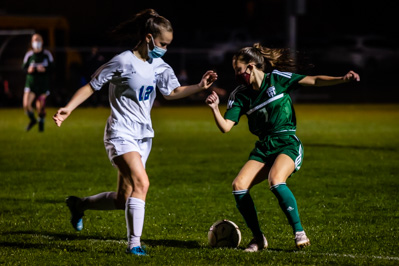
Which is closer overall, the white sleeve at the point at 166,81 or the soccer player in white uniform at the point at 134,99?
the soccer player in white uniform at the point at 134,99

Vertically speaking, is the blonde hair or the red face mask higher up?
the blonde hair

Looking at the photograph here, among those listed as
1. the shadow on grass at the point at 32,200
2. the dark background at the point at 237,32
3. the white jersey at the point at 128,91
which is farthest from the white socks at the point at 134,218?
the dark background at the point at 237,32

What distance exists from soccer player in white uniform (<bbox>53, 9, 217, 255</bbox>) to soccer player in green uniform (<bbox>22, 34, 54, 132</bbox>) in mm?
12222

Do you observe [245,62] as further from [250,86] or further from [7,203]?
[7,203]

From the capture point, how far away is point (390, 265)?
568 cm

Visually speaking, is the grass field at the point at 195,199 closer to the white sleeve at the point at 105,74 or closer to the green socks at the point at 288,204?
the green socks at the point at 288,204

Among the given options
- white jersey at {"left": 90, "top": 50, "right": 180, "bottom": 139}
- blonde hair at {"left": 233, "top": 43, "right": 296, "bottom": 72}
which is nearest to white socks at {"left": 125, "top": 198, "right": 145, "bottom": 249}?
white jersey at {"left": 90, "top": 50, "right": 180, "bottom": 139}

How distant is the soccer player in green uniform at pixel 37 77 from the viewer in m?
18.2

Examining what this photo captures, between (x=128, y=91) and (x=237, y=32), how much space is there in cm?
3801

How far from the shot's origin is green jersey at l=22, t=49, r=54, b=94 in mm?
18188

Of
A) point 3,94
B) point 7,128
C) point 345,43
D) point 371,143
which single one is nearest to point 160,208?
point 371,143

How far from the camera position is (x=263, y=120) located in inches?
256

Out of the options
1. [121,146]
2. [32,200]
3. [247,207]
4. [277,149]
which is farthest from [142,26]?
[32,200]

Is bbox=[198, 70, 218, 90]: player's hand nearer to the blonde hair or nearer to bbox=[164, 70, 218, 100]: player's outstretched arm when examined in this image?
bbox=[164, 70, 218, 100]: player's outstretched arm
